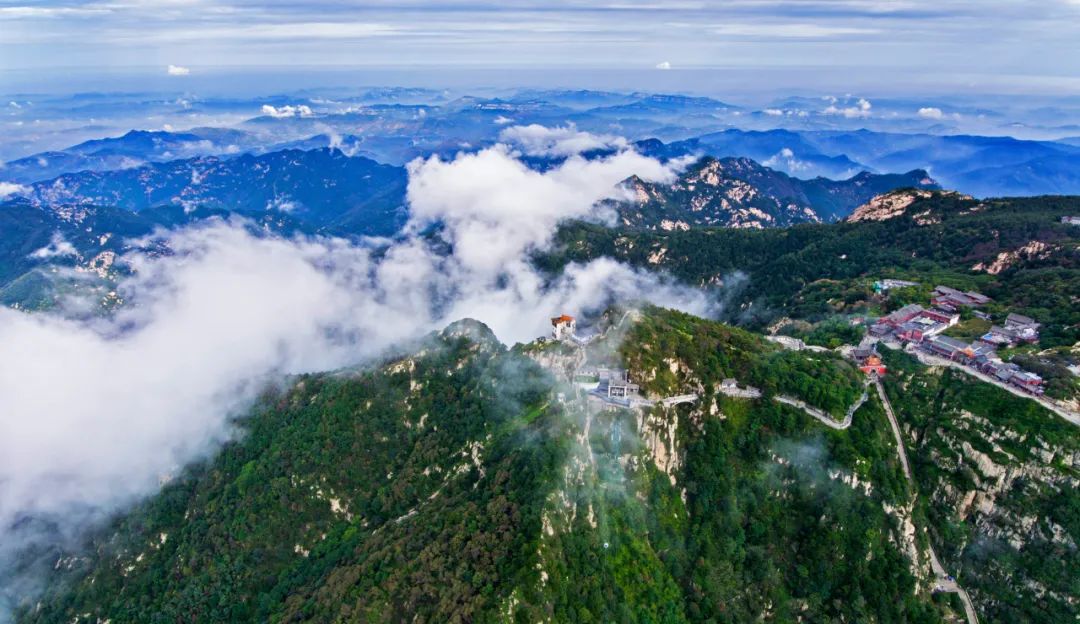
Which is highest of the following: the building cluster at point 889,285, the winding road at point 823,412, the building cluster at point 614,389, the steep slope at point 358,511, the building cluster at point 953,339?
the building cluster at point 953,339

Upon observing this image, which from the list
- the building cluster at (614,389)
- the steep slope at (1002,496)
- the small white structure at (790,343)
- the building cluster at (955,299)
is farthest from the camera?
the building cluster at (955,299)

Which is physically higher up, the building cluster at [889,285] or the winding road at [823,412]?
the building cluster at [889,285]

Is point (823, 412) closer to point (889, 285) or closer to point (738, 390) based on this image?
point (738, 390)

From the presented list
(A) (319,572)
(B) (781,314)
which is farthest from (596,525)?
(B) (781,314)

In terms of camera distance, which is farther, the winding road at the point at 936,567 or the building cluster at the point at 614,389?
the building cluster at the point at 614,389

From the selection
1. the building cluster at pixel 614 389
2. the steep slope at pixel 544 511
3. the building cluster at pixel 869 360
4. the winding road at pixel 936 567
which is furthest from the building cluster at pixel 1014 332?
the building cluster at pixel 614 389

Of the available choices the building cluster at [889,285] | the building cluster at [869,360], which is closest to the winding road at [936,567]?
the building cluster at [869,360]

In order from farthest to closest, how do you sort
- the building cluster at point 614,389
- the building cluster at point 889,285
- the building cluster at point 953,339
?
the building cluster at point 889,285 → the building cluster at point 953,339 → the building cluster at point 614,389

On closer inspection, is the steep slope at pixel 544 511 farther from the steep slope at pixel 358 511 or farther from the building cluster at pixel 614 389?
the building cluster at pixel 614 389
